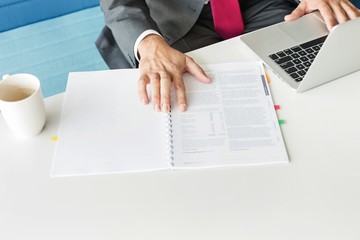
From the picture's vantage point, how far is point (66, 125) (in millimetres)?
839

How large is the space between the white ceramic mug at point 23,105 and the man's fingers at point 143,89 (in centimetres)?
20

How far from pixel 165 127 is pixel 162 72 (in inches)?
6.2

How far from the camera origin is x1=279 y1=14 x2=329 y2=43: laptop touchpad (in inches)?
42.2

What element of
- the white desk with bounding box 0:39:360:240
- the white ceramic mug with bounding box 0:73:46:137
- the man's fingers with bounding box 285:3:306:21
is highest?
the white ceramic mug with bounding box 0:73:46:137

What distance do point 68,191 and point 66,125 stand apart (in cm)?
16

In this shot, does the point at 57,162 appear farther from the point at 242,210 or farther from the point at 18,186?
the point at 242,210

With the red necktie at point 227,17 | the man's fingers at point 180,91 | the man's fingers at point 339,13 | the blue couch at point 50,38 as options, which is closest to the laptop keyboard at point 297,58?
the man's fingers at point 339,13

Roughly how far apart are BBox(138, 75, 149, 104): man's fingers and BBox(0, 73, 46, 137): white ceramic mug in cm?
20

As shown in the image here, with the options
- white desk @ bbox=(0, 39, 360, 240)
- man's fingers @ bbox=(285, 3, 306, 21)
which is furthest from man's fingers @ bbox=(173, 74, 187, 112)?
man's fingers @ bbox=(285, 3, 306, 21)

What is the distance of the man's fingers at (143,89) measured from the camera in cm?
88

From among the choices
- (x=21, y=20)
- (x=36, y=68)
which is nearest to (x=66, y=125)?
(x=36, y=68)

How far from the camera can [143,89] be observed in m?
0.90

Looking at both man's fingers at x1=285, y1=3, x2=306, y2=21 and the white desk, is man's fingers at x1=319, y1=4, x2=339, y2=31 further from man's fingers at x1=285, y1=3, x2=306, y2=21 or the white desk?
the white desk

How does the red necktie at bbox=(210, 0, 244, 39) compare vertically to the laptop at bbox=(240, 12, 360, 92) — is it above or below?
below
